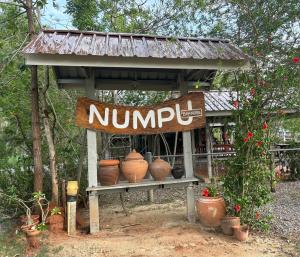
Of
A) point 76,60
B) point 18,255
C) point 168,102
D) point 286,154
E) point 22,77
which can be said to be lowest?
point 18,255

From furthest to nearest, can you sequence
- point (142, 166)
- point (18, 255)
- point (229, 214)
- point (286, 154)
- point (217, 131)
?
1. point (217, 131)
2. point (286, 154)
3. point (142, 166)
4. point (229, 214)
5. point (18, 255)

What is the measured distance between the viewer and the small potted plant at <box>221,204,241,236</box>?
4.87 meters

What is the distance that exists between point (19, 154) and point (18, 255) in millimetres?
3082

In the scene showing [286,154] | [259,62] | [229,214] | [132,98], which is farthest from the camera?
[286,154]

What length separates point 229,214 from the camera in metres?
5.18

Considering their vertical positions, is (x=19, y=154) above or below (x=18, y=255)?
above

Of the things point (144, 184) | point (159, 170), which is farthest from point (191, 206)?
point (144, 184)

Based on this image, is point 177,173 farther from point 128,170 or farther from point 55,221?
point 55,221

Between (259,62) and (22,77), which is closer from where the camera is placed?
(259,62)

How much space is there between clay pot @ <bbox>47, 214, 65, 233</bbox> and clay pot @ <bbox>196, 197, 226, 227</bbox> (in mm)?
2262

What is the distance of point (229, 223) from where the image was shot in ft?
16.1

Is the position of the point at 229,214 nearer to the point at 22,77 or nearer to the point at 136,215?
the point at 136,215

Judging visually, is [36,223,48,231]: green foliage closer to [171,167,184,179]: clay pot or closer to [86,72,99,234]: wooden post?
[86,72,99,234]: wooden post

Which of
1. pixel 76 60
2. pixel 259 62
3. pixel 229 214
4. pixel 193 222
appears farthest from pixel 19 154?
pixel 259 62
